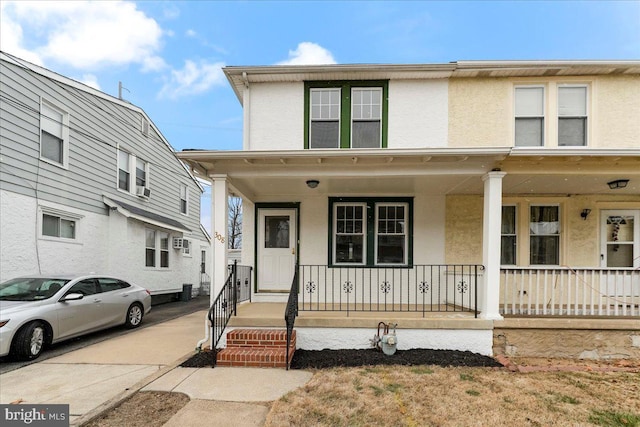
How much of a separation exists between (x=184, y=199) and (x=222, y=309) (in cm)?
1214

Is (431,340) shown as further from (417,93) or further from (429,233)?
(417,93)

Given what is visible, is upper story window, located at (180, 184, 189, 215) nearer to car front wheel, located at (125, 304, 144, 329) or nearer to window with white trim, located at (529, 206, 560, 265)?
car front wheel, located at (125, 304, 144, 329)

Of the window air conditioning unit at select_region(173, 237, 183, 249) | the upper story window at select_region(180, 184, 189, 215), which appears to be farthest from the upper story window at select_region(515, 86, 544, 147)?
the upper story window at select_region(180, 184, 189, 215)

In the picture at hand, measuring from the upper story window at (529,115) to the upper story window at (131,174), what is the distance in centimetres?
1187

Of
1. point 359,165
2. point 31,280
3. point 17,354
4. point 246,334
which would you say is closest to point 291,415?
point 246,334

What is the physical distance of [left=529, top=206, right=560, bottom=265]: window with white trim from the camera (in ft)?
25.6

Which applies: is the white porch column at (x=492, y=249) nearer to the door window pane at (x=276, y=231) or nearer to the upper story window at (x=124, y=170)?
the door window pane at (x=276, y=231)

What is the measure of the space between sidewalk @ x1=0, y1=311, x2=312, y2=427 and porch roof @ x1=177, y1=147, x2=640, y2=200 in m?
3.18

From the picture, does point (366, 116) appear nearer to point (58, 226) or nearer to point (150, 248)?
point (58, 226)

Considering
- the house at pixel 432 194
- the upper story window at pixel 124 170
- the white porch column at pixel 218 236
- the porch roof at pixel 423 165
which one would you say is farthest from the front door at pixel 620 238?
the upper story window at pixel 124 170

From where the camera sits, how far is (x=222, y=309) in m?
6.02

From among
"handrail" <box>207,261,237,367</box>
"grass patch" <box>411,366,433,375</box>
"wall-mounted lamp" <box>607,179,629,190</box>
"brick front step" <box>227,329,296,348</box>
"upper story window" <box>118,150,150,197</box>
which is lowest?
"grass patch" <box>411,366,433,375</box>

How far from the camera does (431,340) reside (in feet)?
19.5

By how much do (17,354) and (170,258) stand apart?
8.93 metres
